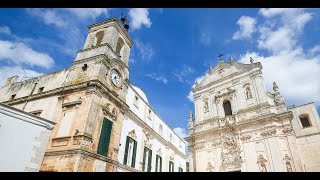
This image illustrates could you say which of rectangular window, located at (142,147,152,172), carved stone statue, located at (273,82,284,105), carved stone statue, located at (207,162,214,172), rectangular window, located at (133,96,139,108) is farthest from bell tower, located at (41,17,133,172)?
carved stone statue, located at (273,82,284,105)

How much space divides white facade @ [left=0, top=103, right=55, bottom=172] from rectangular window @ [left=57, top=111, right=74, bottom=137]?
13.4 ft

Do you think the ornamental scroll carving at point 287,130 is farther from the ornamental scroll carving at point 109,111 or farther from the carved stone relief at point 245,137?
the ornamental scroll carving at point 109,111

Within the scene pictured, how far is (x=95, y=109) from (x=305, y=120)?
21625mm

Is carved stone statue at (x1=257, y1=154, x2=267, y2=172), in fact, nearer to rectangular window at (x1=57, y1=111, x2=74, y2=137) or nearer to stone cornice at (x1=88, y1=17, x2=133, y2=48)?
rectangular window at (x1=57, y1=111, x2=74, y2=137)

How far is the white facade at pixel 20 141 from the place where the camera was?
31.4 feet

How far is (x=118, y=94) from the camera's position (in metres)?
19.2

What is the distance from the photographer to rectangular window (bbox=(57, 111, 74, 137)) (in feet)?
49.1

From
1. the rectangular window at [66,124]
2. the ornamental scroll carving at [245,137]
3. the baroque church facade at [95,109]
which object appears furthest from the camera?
the ornamental scroll carving at [245,137]

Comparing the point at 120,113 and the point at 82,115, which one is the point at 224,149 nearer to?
the point at 120,113

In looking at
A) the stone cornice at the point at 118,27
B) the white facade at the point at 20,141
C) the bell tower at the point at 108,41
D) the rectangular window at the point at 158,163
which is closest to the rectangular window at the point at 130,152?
the rectangular window at the point at 158,163

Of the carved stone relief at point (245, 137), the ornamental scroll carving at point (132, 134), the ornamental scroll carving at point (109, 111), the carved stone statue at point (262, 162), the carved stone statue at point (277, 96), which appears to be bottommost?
the carved stone statue at point (262, 162)

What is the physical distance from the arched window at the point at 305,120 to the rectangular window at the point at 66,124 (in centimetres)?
2256
